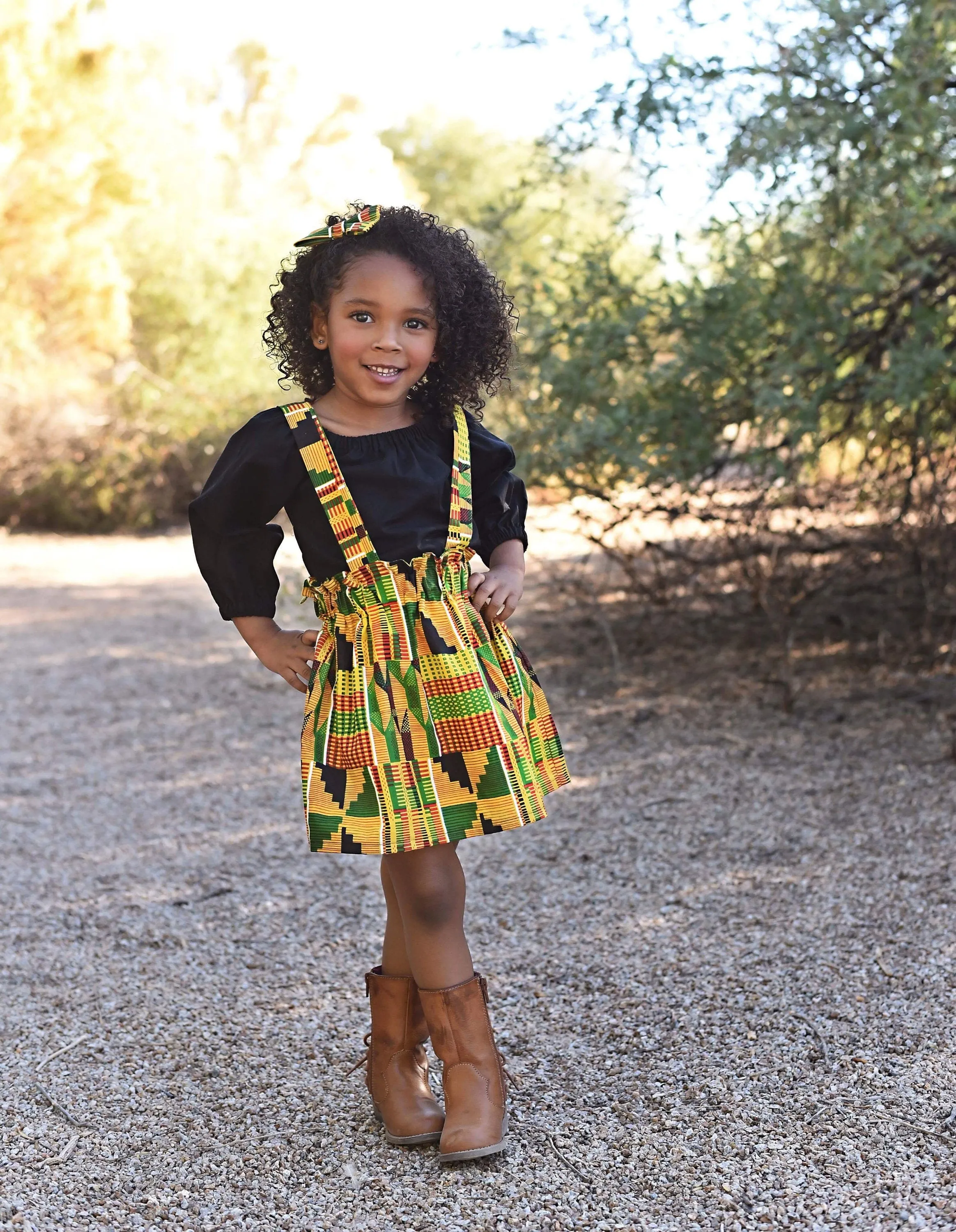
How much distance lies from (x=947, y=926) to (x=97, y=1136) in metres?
1.79

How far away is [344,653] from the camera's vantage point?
6.31ft

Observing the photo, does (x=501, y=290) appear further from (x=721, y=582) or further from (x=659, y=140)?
(x=721, y=582)

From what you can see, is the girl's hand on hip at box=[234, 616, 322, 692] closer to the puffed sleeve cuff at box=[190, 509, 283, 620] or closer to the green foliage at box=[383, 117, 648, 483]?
the puffed sleeve cuff at box=[190, 509, 283, 620]

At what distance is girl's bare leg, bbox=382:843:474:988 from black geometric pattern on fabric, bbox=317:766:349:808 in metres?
0.14

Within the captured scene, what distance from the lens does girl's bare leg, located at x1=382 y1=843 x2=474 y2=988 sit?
6.23ft

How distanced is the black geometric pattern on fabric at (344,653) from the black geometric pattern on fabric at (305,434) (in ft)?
0.96

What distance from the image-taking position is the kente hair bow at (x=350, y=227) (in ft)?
6.30

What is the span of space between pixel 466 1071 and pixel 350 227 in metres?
1.33

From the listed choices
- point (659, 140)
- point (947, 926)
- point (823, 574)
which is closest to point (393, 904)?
point (947, 926)

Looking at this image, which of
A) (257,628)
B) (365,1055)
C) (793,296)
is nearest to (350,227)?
(257,628)

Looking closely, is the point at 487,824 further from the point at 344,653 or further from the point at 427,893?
the point at 344,653

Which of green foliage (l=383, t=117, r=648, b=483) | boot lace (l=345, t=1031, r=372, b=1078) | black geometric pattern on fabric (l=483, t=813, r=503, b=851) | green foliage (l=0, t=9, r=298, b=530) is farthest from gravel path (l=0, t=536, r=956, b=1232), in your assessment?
green foliage (l=0, t=9, r=298, b=530)

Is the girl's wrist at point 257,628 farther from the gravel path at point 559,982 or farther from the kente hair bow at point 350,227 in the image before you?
the gravel path at point 559,982

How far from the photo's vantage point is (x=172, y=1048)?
235 centimetres
